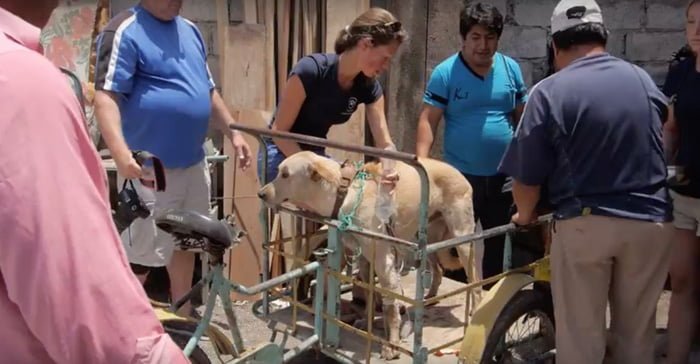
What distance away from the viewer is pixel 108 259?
1.02 m

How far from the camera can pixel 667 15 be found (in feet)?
17.4

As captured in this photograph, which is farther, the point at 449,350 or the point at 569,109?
the point at 449,350

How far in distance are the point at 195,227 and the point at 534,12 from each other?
3.59m

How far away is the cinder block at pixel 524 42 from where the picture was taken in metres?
5.45

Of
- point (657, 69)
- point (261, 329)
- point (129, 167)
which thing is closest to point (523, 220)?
point (129, 167)

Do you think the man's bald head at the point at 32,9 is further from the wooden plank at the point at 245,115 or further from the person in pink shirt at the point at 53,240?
the wooden plank at the point at 245,115

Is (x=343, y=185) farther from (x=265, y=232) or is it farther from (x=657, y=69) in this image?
(x=657, y=69)

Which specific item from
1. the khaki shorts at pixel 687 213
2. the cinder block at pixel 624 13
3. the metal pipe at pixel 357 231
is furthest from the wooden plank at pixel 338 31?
the khaki shorts at pixel 687 213

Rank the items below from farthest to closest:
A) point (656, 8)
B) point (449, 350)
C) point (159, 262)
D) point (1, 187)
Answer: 1. point (656, 8)
2. point (159, 262)
3. point (449, 350)
4. point (1, 187)

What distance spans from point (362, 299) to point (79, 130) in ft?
10.3

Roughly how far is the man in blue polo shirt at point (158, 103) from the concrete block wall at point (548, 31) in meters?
2.03

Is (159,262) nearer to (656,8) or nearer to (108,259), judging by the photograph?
(108,259)

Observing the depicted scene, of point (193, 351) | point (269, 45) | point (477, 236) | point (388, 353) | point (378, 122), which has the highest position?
point (269, 45)

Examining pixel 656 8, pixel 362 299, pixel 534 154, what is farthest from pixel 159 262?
pixel 656 8
